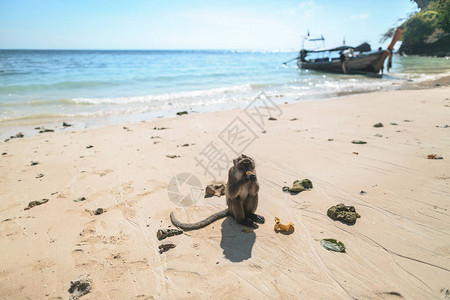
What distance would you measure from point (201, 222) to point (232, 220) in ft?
1.50

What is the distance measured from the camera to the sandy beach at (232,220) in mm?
2855

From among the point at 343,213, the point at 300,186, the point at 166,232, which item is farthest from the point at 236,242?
the point at 300,186

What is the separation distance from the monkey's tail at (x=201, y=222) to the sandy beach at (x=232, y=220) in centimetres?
8

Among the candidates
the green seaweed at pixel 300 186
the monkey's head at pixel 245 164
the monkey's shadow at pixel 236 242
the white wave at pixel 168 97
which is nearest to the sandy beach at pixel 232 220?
the monkey's shadow at pixel 236 242

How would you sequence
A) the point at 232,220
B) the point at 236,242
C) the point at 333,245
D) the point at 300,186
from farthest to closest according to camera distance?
1. the point at 300,186
2. the point at 232,220
3. the point at 236,242
4. the point at 333,245

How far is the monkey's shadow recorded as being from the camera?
3.26 meters

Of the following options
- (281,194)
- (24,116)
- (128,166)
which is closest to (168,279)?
(281,194)

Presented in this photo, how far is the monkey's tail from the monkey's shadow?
0.41 ft

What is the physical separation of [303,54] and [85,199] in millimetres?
33937

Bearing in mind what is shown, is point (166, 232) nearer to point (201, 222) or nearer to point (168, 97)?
point (201, 222)

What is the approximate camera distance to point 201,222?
12.5ft

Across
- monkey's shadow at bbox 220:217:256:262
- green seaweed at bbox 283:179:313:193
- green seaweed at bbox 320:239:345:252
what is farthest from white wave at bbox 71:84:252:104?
green seaweed at bbox 320:239:345:252

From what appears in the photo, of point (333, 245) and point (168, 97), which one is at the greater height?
point (168, 97)

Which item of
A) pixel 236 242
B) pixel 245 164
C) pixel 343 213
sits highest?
pixel 245 164
